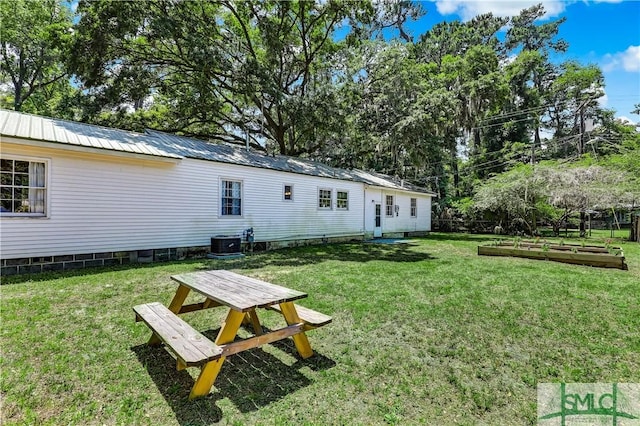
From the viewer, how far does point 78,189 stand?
24.2ft

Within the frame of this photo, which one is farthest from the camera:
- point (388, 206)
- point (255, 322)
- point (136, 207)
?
point (388, 206)

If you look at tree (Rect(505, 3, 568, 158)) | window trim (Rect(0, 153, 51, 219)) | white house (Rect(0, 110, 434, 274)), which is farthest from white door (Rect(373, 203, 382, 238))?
tree (Rect(505, 3, 568, 158))

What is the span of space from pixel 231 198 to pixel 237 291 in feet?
25.6

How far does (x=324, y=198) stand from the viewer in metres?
13.7

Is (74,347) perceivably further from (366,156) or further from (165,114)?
(366,156)

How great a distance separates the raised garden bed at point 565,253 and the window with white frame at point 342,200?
6.10 metres

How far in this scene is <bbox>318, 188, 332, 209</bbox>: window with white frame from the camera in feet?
44.2

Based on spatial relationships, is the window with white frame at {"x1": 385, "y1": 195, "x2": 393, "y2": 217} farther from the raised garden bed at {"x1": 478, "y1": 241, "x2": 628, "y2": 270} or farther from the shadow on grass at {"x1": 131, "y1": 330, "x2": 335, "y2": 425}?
the shadow on grass at {"x1": 131, "y1": 330, "x2": 335, "y2": 425}

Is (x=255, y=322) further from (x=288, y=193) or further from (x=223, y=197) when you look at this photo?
(x=288, y=193)

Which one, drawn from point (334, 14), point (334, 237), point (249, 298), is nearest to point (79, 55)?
point (334, 14)

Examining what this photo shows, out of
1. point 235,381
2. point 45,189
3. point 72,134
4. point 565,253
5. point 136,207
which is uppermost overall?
point 72,134

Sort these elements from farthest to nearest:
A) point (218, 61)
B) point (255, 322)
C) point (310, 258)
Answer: point (218, 61) → point (310, 258) → point (255, 322)

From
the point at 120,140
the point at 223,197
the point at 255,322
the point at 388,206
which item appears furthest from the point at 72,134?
the point at 388,206

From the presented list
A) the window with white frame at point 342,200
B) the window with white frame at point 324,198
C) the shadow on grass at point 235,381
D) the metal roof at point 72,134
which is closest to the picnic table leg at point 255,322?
the shadow on grass at point 235,381
